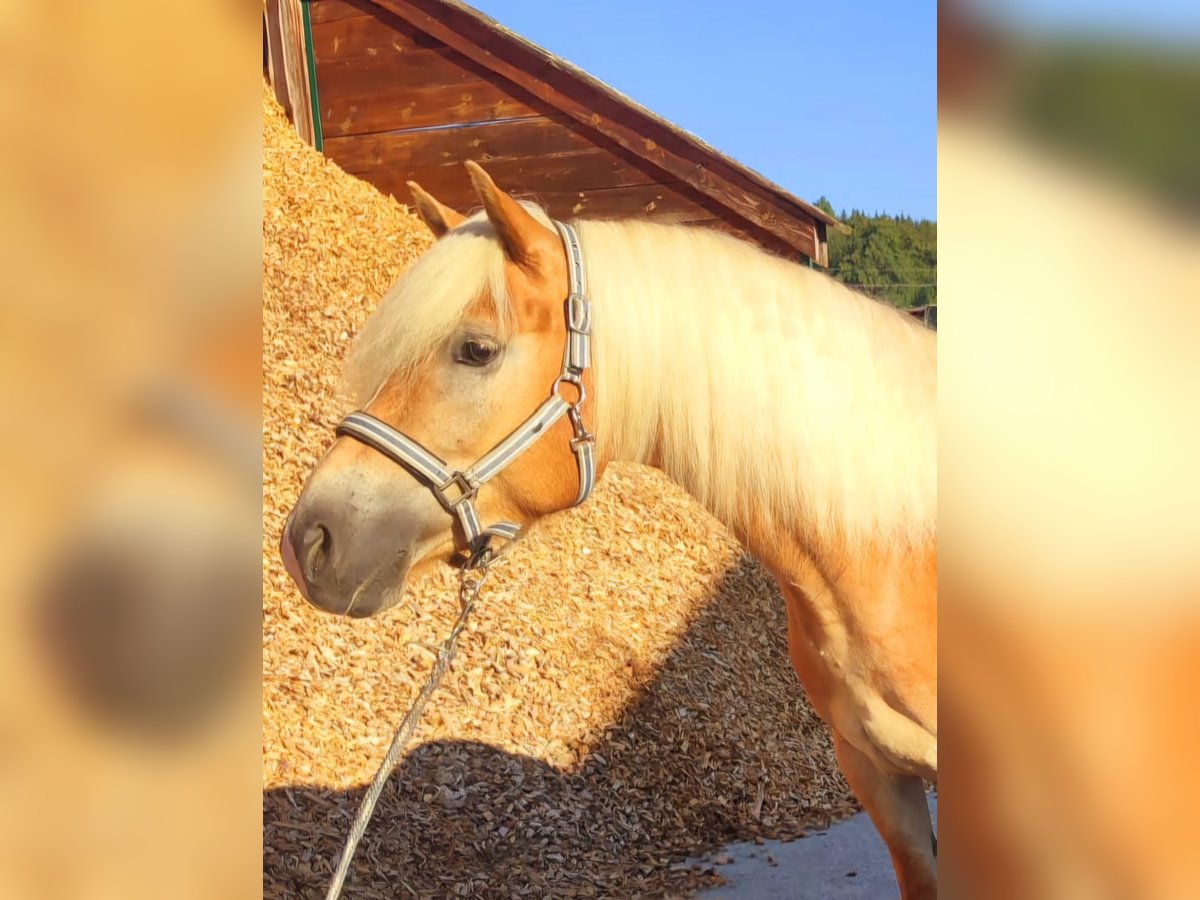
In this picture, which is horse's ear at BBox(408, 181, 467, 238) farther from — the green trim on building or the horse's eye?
the green trim on building

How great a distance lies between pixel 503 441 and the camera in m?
1.54

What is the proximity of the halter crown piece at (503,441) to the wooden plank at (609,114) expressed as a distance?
3999 mm

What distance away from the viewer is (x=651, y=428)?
159cm

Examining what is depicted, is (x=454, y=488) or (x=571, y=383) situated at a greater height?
(x=571, y=383)

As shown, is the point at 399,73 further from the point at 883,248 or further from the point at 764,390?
the point at 764,390
